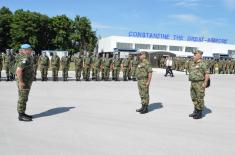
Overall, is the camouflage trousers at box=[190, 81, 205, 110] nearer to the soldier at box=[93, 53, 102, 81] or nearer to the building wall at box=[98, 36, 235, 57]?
the soldier at box=[93, 53, 102, 81]

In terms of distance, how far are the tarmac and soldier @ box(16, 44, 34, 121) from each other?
39cm

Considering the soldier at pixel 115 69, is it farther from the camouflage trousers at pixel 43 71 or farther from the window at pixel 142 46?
the window at pixel 142 46

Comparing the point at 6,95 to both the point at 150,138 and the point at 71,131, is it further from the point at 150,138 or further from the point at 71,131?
the point at 150,138

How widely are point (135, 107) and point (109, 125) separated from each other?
2.83m

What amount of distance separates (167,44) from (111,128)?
94.5 m

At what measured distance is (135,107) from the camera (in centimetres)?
1100

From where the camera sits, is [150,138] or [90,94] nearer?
[150,138]

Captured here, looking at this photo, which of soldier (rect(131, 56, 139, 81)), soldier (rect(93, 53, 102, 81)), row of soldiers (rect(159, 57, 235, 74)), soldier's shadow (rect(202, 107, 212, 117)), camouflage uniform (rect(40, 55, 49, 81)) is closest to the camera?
soldier's shadow (rect(202, 107, 212, 117))

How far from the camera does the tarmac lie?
6324 millimetres

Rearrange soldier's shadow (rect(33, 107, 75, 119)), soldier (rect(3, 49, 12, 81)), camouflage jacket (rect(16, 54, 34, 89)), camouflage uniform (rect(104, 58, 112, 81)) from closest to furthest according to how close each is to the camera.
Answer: camouflage jacket (rect(16, 54, 34, 89)) → soldier's shadow (rect(33, 107, 75, 119)) → soldier (rect(3, 49, 12, 81)) → camouflage uniform (rect(104, 58, 112, 81))

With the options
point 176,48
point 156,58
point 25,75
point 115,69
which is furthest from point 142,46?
point 25,75

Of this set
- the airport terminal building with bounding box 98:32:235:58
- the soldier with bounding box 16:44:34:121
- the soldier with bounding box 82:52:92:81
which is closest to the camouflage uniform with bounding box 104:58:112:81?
the soldier with bounding box 82:52:92:81

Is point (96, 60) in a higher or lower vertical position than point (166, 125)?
higher

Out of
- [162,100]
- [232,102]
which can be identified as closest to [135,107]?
[162,100]
